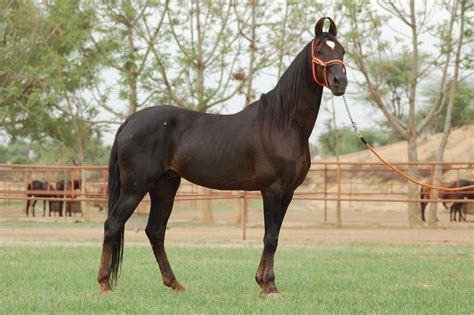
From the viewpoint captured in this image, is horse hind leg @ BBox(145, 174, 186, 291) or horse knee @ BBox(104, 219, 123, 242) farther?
horse hind leg @ BBox(145, 174, 186, 291)

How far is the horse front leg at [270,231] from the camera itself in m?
6.60

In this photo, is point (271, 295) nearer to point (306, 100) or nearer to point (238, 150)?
point (238, 150)

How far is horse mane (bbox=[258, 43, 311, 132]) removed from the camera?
6.71 m

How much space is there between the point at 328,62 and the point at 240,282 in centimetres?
257

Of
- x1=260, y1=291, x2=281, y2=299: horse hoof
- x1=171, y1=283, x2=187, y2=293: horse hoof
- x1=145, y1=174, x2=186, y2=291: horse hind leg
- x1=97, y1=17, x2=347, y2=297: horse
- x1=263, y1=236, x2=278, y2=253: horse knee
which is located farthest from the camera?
x1=145, y1=174, x2=186, y2=291: horse hind leg

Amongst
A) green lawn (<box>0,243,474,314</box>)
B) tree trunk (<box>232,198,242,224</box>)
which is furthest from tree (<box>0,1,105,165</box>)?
green lawn (<box>0,243,474,314</box>)

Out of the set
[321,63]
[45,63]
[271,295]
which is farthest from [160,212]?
[45,63]

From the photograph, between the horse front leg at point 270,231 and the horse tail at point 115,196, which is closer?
the horse front leg at point 270,231

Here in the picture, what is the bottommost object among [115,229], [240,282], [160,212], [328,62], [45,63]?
[240,282]

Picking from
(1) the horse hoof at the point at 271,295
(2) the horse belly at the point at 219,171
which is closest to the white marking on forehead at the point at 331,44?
(2) the horse belly at the point at 219,171

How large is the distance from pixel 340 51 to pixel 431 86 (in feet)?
151

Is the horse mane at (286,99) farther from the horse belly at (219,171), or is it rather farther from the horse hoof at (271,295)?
the horse hoof at (271,295)

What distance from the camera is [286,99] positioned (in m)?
6.74

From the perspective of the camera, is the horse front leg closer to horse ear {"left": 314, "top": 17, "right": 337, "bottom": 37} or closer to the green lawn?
the green lawn
